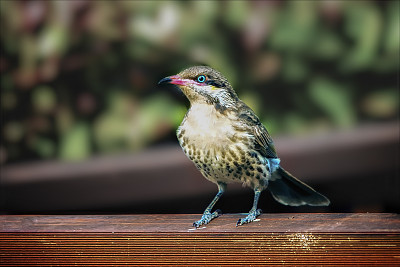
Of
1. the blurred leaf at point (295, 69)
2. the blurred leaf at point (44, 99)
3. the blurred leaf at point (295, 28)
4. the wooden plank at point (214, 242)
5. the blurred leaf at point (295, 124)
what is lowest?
the wooden plank at point (214, 242)

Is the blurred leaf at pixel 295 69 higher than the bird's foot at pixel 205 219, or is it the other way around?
the blurred leaf at pixel 295 69

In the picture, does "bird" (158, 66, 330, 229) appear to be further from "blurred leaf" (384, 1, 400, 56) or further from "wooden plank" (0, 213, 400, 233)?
"blurred leaf" (384, 1, 400, 56)

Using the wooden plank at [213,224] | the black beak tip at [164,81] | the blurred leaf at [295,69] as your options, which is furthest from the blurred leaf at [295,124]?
the black beak tip at [164,81]

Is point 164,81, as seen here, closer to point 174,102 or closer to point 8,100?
point 174,102

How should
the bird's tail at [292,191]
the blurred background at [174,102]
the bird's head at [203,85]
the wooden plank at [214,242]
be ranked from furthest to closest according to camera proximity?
1. the blurred background at [174,102]
2. the bird's tail at [292,191]
3. the bird's head at [203,85]
4. the wooden plank at [214,242]

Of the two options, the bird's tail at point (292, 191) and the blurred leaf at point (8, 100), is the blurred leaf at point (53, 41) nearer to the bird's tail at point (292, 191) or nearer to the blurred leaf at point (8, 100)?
the blurred leaf at point (8, 100)

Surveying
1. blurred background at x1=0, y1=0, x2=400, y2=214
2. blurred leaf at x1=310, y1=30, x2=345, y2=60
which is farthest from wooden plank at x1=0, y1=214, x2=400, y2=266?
blurred leaf at x1=310, y1=30, x2=345, y2=60

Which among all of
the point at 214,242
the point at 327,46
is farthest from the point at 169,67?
the point at 214,242
